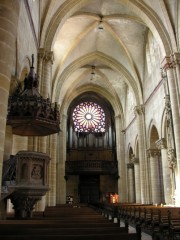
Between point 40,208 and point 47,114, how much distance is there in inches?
220

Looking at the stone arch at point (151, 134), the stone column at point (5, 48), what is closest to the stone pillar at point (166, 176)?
the stone arch at point (151, 134)

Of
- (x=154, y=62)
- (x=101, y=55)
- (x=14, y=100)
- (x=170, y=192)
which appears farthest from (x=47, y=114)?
(x=101, y=55)

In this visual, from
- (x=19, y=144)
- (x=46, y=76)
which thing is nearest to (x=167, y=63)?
(x=46, y=76)

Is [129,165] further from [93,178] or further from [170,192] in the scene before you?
[170,192]

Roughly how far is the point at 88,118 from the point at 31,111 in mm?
23745

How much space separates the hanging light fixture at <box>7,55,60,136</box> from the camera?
336 inches

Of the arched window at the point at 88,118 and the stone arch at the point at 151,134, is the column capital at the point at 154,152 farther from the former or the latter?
the arched window at the point at 88,118

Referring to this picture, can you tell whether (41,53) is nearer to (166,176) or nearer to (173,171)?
(173,171)

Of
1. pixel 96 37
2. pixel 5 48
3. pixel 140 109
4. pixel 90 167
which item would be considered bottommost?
pixel 90 167

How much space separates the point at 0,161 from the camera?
536 cm

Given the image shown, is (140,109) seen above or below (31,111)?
above

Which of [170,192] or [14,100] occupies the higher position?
[14,100]

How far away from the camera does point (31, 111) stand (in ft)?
28.1

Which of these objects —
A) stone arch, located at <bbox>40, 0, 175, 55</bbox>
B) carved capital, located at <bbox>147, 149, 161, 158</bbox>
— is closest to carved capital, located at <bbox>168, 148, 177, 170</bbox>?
carved capital, located at <bbox>147, 149, 161, 158</bbox>
